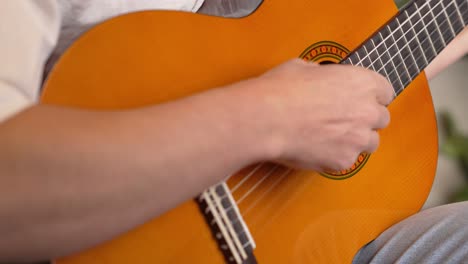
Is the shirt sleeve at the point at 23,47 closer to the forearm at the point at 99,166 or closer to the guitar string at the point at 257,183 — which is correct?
the forearm at the point at 99,166

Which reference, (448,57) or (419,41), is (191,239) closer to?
(419,41)

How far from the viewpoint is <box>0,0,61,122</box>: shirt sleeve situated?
462mm

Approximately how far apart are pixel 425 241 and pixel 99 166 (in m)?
0.54

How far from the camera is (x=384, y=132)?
862 mm

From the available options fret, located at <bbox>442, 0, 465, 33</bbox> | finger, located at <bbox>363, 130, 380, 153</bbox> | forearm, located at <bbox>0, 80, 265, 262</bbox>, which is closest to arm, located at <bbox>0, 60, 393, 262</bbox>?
forearm, located at <bbox>0, 80, 265, 262</bbox>

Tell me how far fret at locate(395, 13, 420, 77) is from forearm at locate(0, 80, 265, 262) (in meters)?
0.41

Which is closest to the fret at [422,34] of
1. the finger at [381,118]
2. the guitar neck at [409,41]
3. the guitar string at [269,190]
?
the guitar neck at [409,41]

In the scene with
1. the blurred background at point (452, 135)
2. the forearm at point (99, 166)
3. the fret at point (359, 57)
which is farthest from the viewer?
the blurred background at point (452, 135)

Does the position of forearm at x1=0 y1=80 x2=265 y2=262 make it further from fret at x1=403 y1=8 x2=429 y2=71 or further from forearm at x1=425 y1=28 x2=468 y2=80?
forearm at x1=425 y1=28 x2=468 y2=80

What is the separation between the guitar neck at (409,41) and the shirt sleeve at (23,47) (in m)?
0.40

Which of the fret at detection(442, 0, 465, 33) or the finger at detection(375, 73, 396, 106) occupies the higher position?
the fret at detection(442, 0, 465, 33)

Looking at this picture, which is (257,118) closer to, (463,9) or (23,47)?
(23,47)

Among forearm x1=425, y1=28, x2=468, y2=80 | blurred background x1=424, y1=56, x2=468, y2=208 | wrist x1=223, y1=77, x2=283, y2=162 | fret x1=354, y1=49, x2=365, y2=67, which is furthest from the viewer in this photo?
blurred background x1=424, y1=56, x2=468, y2=208

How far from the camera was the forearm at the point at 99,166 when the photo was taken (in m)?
0.41
